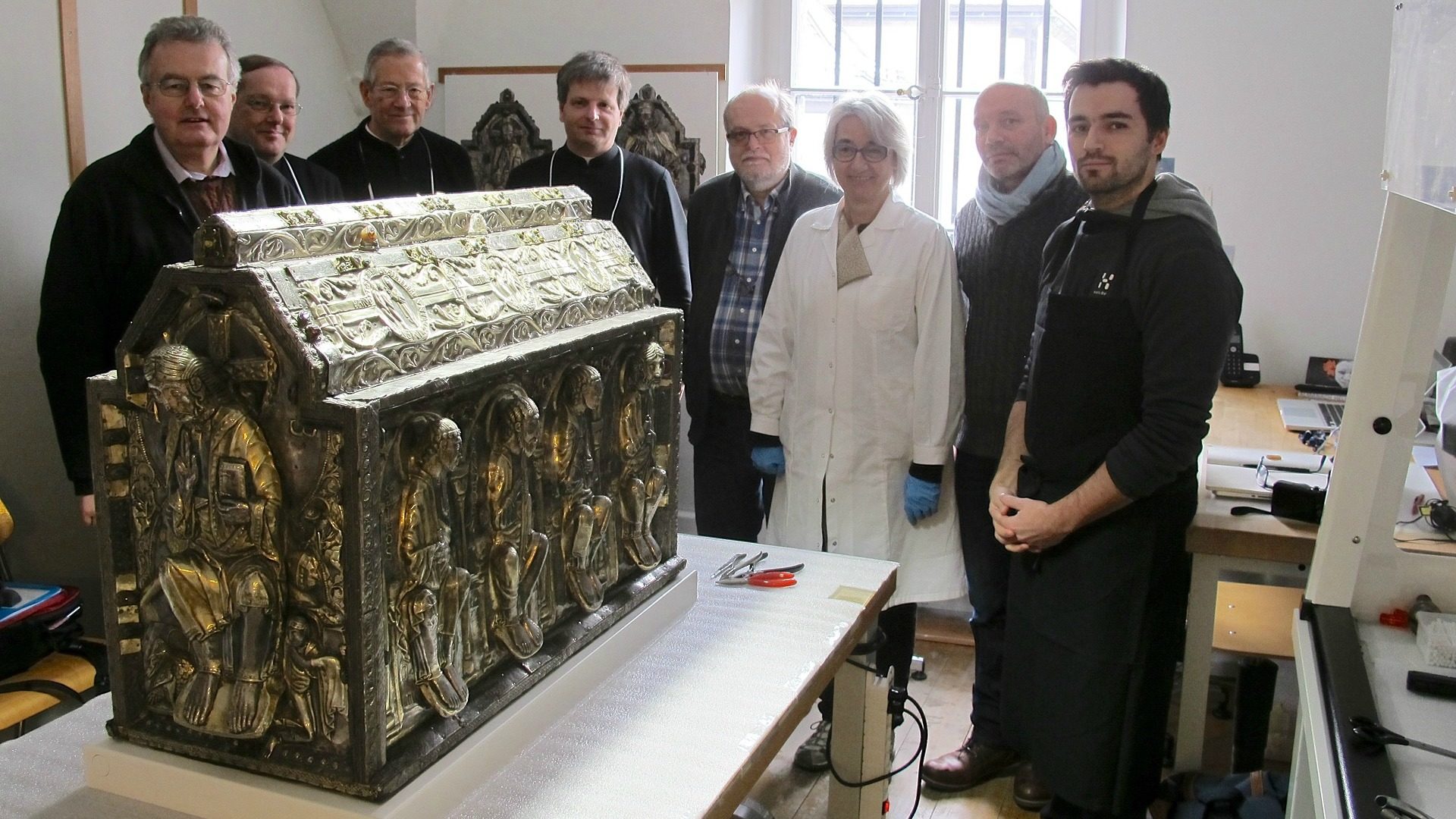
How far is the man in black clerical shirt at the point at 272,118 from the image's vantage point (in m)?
3.02

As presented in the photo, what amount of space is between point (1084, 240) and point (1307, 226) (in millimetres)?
2082

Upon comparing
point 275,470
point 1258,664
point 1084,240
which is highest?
point 1084,240

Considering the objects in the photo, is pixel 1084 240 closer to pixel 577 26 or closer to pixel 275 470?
pixel 275 470

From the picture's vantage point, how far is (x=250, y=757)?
57.2 inches

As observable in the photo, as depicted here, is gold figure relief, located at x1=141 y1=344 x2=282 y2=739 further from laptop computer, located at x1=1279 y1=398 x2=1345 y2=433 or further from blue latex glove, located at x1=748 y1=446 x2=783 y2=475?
laptop computer, located at x1=1279 y1=398 x2=1345 y2=433

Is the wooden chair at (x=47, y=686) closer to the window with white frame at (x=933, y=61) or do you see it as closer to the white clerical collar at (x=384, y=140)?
the white clerical collar at (x=384, y=140)

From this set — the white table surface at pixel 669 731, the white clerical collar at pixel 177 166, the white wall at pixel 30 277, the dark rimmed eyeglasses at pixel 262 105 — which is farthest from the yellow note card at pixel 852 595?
the white wall at pixel 30 277

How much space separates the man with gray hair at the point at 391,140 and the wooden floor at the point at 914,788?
Answer: 1809mm

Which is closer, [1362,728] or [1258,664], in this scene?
[1362,728]

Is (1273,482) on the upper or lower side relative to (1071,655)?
upper

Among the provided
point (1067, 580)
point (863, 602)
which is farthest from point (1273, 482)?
point (863, 602)

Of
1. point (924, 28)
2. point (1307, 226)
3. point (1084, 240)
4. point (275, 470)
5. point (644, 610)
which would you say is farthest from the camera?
point (924, 28)

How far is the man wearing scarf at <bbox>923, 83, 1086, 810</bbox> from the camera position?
9.16 feet

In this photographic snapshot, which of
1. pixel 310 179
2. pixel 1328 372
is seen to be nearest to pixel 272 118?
pixel 310 179
